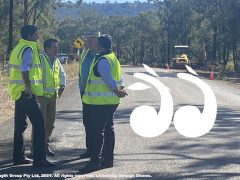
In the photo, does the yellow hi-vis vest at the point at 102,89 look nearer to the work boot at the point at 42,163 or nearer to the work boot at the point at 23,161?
the work boot at the point at 42,163

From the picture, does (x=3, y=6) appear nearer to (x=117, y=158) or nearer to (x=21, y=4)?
(x=21, y=4)

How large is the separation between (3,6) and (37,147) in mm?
54805

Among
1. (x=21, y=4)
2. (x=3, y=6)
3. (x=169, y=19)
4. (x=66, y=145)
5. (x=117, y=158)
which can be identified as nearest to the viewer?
(x=117, y=158)

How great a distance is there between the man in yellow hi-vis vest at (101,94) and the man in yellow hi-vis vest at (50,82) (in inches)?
24.9

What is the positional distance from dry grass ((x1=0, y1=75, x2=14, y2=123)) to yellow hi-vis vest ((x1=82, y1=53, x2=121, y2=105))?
595cm

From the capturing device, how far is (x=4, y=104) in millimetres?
16797

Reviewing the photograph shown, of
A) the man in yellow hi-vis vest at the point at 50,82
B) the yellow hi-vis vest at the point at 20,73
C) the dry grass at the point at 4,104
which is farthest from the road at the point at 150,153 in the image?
the dry grass at the point at 4,104

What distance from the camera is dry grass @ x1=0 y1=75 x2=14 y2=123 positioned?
14.1 metres

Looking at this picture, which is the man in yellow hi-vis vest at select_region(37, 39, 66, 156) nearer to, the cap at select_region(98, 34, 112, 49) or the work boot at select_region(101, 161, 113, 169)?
the cap at select_region(98, 34, 112, 49)

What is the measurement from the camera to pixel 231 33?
55812 mm

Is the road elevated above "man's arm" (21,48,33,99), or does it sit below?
below

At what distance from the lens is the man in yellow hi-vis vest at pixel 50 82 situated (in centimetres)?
787

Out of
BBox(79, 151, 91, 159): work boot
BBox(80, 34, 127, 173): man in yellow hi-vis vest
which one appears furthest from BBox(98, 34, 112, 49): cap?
BBox(79, 151, 91, 159): work boot

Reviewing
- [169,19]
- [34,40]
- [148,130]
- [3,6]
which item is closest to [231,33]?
[3,6]
